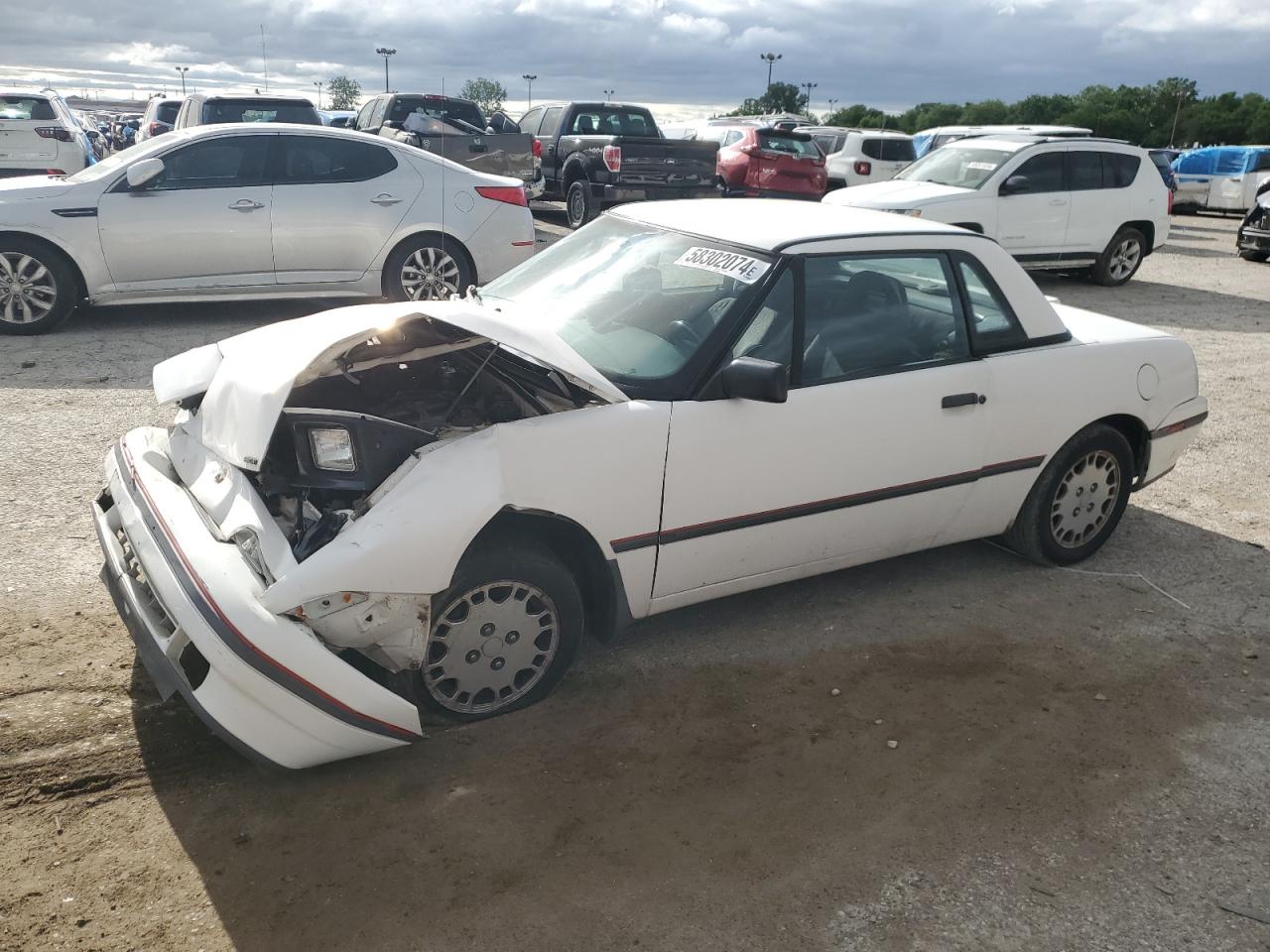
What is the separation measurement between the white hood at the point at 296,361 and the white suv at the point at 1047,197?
31.2ft

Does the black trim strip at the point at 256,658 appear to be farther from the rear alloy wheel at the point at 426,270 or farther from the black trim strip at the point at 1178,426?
the rear alloy wheel at the point at 426,270

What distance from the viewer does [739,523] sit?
12.9 ft

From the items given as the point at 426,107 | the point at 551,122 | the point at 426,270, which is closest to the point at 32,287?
the point at 426,270

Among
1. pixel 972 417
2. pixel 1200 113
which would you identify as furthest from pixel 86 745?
pixel 1200 113

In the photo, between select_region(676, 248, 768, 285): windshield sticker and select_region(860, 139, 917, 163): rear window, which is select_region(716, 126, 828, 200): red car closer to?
select_region(860, 139, 917, 163): rear window

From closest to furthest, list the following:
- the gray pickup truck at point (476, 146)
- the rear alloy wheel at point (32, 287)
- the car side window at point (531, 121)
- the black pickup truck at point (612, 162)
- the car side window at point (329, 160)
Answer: the rear alloy wheel at point (32, 287) < the car side window at point (329, 160) < the black pickup truck at point (612, 162) < the gray pickup truck at point (476, 146) < the car side window at point (531, 121)

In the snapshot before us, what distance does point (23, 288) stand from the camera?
27.3 ft

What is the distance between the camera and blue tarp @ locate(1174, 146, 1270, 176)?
25547 millimetres

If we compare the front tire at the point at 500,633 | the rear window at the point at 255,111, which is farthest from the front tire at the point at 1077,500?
the rear window at the point at 255,111

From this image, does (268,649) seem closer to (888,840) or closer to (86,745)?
(86,745)

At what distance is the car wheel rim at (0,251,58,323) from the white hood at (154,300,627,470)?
18.2ft

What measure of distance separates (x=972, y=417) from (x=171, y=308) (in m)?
7.83

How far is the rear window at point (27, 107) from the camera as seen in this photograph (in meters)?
15.0

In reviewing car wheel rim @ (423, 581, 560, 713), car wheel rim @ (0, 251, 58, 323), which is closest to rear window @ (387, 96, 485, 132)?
car wheel rim @ (0, 251, 58, 323)
